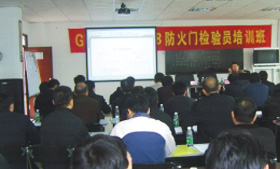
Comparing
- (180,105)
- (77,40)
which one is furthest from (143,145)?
(77,40)

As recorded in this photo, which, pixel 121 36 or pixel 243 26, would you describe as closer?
pixel 121 36

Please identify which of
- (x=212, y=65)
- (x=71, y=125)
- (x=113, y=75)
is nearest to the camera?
(x=71, y=125)

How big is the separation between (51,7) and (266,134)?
5.27 meters

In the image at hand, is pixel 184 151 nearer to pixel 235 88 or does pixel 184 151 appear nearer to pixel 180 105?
pixel 180 105

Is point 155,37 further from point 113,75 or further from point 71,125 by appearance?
point 71,125

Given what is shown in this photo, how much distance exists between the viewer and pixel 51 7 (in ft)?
20.6

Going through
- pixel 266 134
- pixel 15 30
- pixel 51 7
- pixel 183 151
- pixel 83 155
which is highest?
pixel 51 7

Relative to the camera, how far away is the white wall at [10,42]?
6.07 m

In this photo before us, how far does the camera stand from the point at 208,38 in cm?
875

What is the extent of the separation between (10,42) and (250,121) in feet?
17.1

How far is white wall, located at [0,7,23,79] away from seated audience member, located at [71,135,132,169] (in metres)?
5.64

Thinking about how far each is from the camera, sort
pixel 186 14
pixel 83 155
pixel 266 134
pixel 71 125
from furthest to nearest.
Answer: pixel 186 14 < pixel 71 125 < pixel 266 134 < pixel 83 155

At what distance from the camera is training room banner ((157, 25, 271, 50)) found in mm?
8594

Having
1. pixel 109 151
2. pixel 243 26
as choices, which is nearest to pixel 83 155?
pixel 109 151
